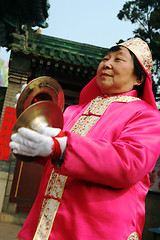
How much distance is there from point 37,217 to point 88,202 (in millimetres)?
391

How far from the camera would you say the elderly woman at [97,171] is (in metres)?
1.28

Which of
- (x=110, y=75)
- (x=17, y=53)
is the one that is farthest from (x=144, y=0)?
(x=110, y=75)

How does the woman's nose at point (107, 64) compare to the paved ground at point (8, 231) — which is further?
the paved ground at point (8, 231)

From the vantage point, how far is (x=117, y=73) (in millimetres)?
1914

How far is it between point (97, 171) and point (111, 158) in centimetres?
10

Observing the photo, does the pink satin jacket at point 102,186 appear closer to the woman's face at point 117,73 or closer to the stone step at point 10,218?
the woman's face at point 117,73

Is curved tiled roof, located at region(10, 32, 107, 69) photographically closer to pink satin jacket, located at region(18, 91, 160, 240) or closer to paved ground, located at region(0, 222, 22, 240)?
paved ground, located at region(0, 222, 22, 240)

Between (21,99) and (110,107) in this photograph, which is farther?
(110,107)

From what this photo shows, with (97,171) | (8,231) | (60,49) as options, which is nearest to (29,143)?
(97,171)

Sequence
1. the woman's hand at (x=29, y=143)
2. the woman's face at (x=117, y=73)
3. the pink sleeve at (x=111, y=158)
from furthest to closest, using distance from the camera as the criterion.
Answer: the woman's face at (x=117, y=73)
the pink sleeve at (x=111, y=158)
the woman's hand at (x=29, y=143)

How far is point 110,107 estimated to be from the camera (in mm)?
1859

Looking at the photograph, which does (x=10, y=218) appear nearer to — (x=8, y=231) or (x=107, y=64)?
(x=8, y=231)

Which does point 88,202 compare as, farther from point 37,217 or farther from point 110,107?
point 110,107

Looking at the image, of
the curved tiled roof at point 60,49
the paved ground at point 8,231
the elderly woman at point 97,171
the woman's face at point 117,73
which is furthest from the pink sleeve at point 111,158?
the curved tiled roof at point 60,49
